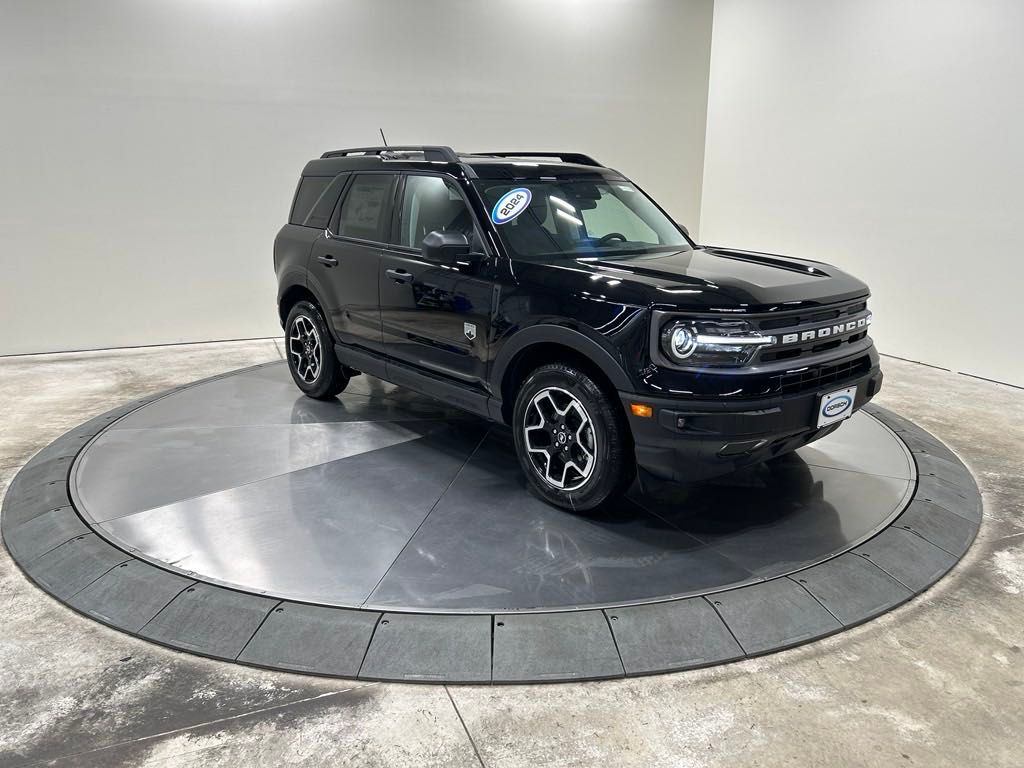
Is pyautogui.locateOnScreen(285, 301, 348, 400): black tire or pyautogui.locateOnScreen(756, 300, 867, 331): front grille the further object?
pyautogui.locateOnScreen(285, 301, 348, 400): black tire

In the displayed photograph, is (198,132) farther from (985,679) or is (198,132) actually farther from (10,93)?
(985,679)

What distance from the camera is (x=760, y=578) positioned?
3.13 meters

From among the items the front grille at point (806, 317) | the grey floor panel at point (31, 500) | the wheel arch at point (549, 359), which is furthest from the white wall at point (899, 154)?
the grey floor panel at point (31, 500)

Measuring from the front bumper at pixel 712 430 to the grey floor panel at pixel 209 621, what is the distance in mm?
1688

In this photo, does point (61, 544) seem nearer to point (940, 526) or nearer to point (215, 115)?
point (940, 526)

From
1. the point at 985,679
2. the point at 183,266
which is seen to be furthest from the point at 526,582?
the point at 183,266

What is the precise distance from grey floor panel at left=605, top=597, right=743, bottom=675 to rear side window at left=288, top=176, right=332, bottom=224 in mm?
3759

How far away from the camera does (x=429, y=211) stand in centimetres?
438

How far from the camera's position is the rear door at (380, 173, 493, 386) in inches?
157

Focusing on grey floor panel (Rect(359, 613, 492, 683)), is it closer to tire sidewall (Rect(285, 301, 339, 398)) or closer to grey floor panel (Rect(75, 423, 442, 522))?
grey floor panel (Rect(75, 423, 442, 522))

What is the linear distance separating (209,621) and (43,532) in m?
1.31

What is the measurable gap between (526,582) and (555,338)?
3.71 feet

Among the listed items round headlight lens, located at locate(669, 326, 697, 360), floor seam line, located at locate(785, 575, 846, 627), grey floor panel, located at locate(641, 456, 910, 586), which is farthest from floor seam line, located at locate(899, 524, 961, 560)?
round headlight lens, located at locate(669, 326, 697, 360)

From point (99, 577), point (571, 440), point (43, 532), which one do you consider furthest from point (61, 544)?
point (571, 440)
